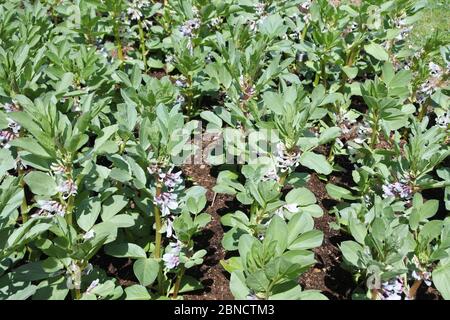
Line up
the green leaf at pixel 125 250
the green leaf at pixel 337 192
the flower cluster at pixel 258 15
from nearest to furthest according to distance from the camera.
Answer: the green leaf at pixel 125 250
the green leaf at pixel 337 192
the flower cluster at pixel 258 15

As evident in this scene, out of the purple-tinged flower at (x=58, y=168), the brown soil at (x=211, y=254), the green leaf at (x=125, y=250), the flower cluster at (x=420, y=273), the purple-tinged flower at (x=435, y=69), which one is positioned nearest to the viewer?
the purple-tinged flower at (x=58, y=168)

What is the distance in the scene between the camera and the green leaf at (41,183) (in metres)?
2.47

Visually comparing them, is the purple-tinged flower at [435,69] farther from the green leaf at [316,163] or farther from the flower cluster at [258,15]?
the green leaf at [316,163]

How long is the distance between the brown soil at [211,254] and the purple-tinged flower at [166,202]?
579 millimetres

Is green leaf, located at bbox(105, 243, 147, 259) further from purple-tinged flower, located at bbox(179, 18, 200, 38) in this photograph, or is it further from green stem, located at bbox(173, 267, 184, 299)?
purple-tinged flower, located at bbox(179, 18, 200, 38)

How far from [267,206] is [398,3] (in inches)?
93.6

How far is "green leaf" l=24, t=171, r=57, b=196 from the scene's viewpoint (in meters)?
2.47

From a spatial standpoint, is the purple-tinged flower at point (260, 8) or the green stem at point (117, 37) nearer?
the green stem at point (117, 37)

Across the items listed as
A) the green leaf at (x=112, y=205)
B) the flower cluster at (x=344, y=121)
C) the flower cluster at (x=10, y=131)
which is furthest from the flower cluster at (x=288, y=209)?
the flower cluster at (x=10, y=131)

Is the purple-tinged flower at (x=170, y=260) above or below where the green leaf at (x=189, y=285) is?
above

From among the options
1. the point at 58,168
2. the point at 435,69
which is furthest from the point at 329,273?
the point at 435,69

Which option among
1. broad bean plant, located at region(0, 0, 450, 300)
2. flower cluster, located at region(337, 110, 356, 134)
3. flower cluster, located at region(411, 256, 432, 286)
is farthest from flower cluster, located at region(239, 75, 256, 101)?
flower cluster, located at region(411, 256, 432, 286)

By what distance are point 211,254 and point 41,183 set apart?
1.08 meters
